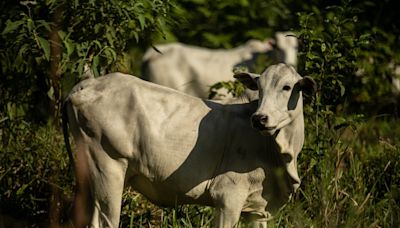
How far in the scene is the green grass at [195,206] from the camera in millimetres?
5758

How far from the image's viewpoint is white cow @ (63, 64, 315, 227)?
502cm

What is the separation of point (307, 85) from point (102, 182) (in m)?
1.18

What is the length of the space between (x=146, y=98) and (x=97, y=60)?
89 cm

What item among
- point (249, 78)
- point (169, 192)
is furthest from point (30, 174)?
point (249, 78)

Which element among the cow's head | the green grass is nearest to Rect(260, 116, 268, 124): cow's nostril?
the cow's head

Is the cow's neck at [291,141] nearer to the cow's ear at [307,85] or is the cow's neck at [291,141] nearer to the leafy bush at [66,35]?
the cow's ear at [307,85]

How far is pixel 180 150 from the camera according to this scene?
505cm

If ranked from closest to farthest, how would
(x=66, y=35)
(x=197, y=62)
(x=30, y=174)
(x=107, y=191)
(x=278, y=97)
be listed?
(x=278, y=97)
(x=107, y=191)
(x=66, y=35)
(x=30, y=174)
(x=197, y=62)

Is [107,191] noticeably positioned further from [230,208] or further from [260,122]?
[260,122]

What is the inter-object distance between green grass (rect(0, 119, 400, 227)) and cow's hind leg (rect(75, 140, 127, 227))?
51 cm

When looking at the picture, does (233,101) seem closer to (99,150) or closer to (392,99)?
(99,150)

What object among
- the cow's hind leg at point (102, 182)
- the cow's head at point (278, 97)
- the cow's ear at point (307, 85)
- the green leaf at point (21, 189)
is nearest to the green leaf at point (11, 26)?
the green leaf at point (21, 189)

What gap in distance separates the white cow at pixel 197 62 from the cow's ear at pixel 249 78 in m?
6.14

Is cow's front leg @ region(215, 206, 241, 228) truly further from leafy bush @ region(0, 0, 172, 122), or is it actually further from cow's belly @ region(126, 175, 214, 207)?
leafy bush @ region(0, 0, 172, 122)
